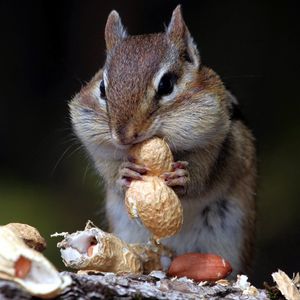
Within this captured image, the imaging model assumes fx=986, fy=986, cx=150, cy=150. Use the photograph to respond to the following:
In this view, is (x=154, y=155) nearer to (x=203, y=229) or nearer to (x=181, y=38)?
(x=181, y=38)

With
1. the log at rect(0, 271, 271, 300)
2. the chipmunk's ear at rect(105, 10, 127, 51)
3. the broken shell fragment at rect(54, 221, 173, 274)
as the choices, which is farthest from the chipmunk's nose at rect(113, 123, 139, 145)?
the chipmunk's ear at rect(105, 10, 127, 51)

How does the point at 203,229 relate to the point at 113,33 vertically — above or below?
below

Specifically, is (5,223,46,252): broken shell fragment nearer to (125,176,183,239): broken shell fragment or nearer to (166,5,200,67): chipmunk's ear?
(125,176,183,239): broken shell fragment

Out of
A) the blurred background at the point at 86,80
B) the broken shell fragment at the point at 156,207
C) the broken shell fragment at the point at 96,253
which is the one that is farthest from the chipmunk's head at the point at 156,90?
the blurred background at the point at 86,80

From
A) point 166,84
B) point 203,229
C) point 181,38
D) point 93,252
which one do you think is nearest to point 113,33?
point 181,38

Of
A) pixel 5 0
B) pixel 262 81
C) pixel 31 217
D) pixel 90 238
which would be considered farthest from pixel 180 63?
pixel 5 0

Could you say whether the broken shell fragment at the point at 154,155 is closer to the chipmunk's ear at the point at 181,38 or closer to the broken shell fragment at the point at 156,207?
the broken shell fragment at the point at 156,207
